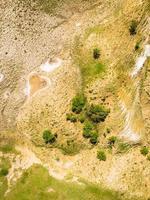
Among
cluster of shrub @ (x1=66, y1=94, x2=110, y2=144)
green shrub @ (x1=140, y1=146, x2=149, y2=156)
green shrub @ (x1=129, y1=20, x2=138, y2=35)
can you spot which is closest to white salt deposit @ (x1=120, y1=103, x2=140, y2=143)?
green shrub @ (x1=140, y1=146, x2=149, y2=156)

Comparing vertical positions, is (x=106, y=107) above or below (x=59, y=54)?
below

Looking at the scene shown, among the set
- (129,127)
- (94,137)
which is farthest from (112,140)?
(129,127)

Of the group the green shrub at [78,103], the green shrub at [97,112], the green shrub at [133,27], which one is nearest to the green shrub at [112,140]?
the green shrub at [97,112]

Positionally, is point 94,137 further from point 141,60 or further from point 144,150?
point 141,60

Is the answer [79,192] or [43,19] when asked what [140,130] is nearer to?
[79,192]

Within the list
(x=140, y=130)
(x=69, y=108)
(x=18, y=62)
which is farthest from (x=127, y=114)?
(x=18, y=62)
